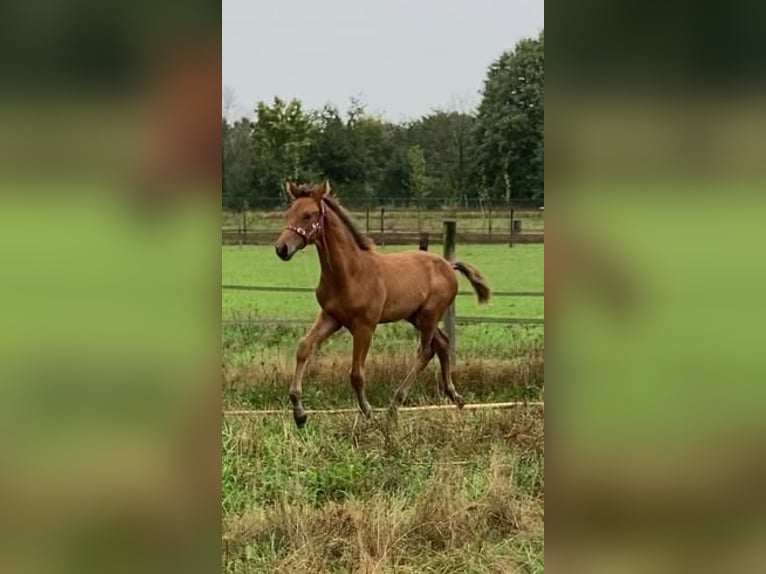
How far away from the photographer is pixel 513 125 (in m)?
1.39

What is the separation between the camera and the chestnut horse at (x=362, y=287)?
8.63ft

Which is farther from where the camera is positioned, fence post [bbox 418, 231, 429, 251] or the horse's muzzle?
fence post [bbox 418, 231, 429, 251]

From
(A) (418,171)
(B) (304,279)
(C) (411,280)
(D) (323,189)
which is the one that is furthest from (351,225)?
(A) (418,171)

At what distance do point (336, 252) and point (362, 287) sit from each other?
243 mm

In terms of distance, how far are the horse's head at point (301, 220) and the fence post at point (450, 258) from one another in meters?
0.44

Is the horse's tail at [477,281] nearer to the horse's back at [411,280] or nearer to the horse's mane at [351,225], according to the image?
the horse's back at [411,280]

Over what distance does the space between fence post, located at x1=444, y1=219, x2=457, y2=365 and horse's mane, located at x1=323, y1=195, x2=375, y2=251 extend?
0.99ft

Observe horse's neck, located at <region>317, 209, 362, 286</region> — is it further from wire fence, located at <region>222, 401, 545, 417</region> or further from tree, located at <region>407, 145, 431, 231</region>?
tree, located at <region>407, 145, 431, 231</region>

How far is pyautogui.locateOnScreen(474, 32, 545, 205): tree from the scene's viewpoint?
1.27m

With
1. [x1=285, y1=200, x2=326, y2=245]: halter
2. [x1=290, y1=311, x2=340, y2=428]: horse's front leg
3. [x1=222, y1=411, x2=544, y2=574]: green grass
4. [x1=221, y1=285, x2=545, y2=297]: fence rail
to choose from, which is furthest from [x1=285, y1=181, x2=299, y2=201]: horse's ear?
[x1=222, y1=411, x2=544, y2=574]: green grass

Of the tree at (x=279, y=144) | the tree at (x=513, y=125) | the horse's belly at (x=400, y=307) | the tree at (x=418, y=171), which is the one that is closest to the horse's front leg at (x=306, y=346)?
the horse's belly at (x=400, y=307)

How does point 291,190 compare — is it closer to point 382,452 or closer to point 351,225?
point 351,225

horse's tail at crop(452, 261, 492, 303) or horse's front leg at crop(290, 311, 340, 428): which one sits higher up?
horse's tail at crop(452, 261, 492, 303)
